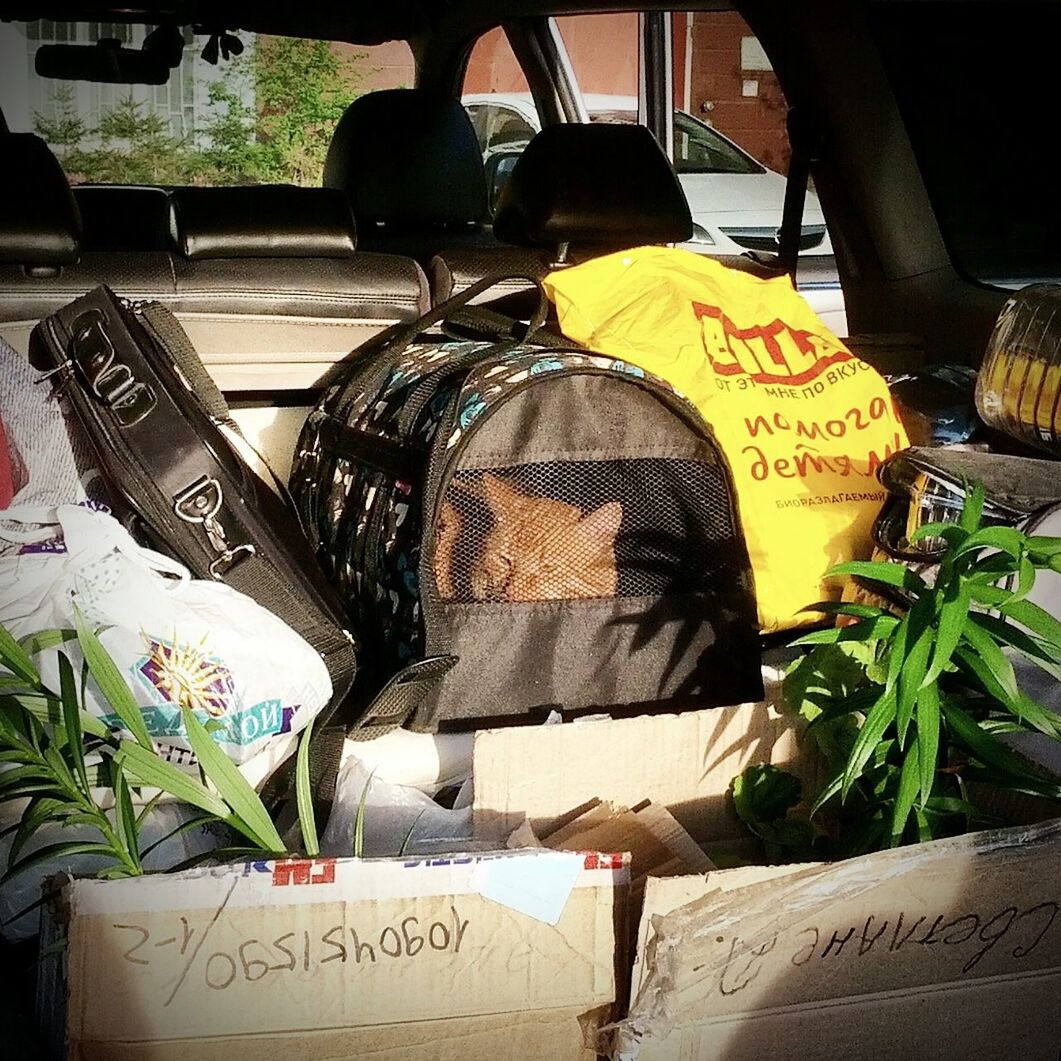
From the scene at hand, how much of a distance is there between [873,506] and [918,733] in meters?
0.58

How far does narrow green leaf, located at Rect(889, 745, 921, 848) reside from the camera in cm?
92

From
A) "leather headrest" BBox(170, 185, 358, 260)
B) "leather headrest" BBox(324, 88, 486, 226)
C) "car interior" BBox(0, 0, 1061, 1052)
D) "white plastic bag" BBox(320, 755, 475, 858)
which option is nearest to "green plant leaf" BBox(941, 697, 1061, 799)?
"white plastic bag" BBox(320, 755, 475, 858)

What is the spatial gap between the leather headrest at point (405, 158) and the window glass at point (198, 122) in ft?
8.51

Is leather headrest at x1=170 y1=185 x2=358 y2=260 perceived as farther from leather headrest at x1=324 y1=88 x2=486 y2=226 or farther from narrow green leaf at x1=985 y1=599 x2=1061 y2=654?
narrow green leaf at x1=985 y1=599 x2=1061 y2=654

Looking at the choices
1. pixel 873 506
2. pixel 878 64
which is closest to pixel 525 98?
pixel 878 64

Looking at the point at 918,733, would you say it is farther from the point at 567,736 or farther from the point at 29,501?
the point at 29,501

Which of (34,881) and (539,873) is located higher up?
(539,873)

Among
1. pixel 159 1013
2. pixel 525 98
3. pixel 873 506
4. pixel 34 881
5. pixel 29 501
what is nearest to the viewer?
pixel 159 1013

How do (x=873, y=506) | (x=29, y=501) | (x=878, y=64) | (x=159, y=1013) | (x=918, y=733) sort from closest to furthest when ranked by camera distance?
(x=159, y=1013)
(x=918, y=733)
(x=29, y=501)
(x=873, y=506)
(x=878, y=64)

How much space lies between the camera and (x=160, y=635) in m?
1.09

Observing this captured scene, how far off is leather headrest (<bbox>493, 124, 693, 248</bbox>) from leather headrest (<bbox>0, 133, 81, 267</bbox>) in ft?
2.24

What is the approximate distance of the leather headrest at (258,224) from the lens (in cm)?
173

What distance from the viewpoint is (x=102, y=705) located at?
42.4 inches

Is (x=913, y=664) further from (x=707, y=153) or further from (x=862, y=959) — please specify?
(x=707, y=153)
